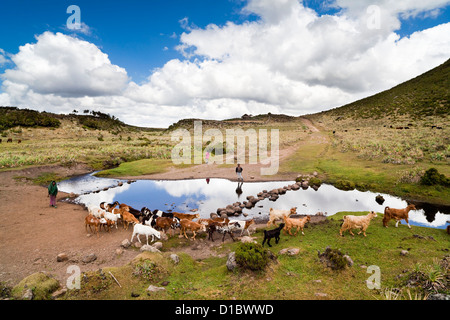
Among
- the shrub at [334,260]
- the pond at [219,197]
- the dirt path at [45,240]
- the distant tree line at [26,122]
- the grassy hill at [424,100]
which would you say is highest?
the grassy hill at [424,100]

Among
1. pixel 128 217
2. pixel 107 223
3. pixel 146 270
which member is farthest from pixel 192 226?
pixel 107 223

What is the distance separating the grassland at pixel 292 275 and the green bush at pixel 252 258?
0.24m

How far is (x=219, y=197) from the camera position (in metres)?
23.7

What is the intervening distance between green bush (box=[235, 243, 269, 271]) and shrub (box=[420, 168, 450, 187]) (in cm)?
2145

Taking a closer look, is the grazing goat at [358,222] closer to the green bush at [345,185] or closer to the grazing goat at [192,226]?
the grazing goat at [192,226]

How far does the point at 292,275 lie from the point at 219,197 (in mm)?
15497

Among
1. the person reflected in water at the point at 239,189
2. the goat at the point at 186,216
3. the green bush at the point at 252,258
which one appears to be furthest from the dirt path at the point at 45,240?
the person reflected in water at the point at 239,189

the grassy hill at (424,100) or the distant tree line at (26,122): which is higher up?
the grassy hill at (424,100)

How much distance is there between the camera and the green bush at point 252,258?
8516 mm

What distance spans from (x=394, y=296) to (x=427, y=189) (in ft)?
64.7

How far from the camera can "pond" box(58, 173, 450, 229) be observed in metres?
19.0

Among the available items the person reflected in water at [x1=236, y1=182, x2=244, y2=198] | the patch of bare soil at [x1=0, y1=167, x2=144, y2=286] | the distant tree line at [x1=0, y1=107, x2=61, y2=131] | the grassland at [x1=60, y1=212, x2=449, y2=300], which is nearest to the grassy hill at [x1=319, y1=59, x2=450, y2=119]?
the person reflected in water at [x1=236, y1=182, x2=244, y2=198]

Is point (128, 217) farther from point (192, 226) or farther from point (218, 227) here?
point (218, 227)
